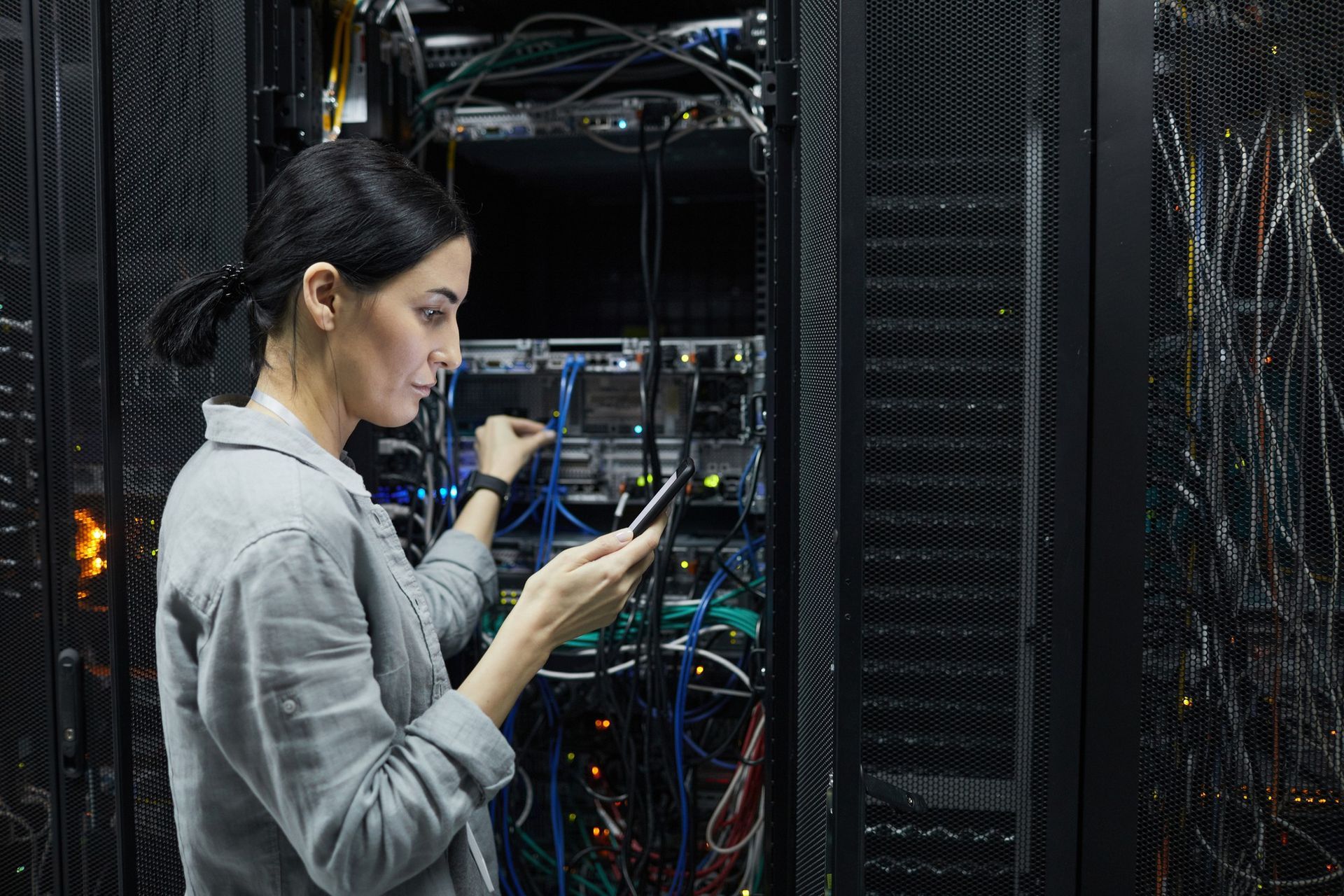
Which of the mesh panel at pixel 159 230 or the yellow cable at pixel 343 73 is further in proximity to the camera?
the yellow cable at pixel 343 73

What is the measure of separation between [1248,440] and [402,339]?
0.91m

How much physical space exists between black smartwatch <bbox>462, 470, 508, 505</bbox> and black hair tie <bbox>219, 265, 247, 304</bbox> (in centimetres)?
63

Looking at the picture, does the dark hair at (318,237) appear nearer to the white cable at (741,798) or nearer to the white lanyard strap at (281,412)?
the white lanyard strap at (281,412)

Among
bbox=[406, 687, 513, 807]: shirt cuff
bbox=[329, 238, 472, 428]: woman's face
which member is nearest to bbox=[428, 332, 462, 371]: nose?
bbox=[329, 238, 472, 428]: woman's face

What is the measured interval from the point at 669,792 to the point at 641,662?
310mm

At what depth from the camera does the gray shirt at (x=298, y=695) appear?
707 millimetres

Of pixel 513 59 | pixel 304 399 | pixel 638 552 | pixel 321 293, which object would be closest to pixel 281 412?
pixel 304 399

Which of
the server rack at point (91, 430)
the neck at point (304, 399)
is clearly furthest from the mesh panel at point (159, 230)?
the neck at point (304, 399)

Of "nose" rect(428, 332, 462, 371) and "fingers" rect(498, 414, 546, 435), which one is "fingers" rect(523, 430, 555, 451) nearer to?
"fingers" rect(498, 414, 546, 435)

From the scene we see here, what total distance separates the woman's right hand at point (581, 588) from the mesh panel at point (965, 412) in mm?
281

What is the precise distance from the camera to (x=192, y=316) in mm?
900

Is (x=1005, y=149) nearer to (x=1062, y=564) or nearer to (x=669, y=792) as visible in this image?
Answer: (x=1062, y=564)

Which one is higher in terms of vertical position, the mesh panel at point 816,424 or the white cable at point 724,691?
the mesh panel at point 816,424

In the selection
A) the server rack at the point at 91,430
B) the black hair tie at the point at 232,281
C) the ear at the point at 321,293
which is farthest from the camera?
the server rack at the point at 91,430
